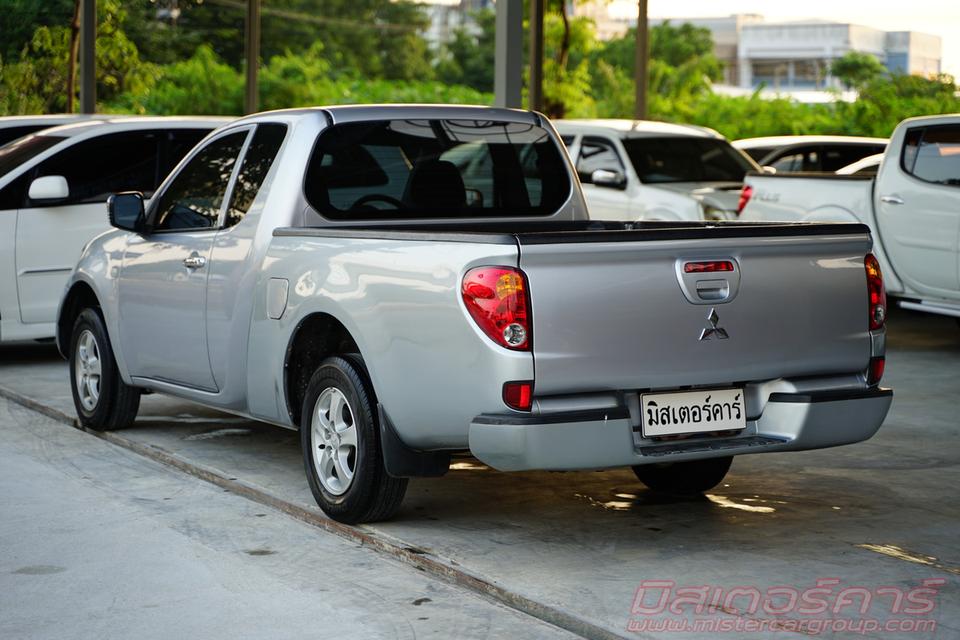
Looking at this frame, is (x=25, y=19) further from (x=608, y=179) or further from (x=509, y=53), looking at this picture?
(x=509, y=53)

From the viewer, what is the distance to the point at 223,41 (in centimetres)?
5847

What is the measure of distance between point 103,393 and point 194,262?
53.4 inches

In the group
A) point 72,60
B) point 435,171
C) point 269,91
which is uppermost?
point 72,60

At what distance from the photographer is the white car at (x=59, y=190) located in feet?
34.6

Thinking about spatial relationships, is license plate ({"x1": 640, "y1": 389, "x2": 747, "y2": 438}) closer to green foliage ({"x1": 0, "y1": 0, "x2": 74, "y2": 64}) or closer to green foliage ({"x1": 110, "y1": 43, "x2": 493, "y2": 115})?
green foliage ({"x1": 0, "y1": 0, "x2": 74, "y2": 64})

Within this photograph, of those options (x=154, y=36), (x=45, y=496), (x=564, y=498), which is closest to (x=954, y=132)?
(x=564, y=498)

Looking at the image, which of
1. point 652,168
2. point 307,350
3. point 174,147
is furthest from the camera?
point 652,168

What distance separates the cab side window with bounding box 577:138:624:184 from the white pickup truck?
10.9 ft

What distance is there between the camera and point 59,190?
10188mm

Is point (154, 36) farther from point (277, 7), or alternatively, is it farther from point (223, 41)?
point (277, 7)

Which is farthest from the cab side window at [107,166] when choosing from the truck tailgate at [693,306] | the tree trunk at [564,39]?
the tree trunk at [564,39]

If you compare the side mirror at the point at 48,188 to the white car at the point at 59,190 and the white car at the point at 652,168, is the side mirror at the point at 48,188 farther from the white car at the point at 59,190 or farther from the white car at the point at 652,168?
the white car at the point at 652,168

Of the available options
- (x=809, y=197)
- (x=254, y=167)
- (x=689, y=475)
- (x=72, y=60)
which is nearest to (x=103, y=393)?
(x=254, y=167)

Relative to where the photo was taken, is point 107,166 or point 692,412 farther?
point 107,166
